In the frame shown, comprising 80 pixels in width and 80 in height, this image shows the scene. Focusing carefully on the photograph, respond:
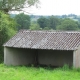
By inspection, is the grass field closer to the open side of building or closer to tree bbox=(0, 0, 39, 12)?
the open side of building

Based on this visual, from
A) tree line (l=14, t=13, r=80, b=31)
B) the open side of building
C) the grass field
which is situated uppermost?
tree line (l=14, t=13, r=80, b=31)

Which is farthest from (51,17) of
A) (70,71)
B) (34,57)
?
(70,71)

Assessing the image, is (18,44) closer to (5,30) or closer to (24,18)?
(5,30)

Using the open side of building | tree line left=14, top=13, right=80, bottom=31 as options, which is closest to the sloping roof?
the open side of building

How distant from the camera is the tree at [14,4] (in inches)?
1231

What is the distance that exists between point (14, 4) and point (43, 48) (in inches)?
584

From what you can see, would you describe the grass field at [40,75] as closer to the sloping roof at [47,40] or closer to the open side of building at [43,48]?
the open side of building at [43,48]

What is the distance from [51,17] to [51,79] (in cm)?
4881

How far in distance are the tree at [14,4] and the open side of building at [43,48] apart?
11.4 meters

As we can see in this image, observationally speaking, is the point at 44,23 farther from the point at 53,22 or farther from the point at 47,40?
the point at 47,40

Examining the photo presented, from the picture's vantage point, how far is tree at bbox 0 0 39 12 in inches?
1231

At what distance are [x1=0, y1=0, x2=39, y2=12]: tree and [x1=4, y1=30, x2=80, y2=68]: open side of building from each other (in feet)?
37.4

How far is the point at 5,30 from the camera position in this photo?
25625mm

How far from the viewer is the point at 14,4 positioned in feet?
103
